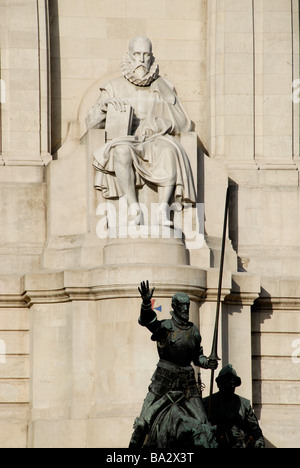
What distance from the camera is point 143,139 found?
29500mm

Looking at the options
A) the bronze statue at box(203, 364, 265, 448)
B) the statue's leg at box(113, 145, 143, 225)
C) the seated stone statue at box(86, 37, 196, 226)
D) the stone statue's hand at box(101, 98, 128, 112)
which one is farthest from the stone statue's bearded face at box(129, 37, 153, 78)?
the bronze statue at box(203, 364, 265, 448)

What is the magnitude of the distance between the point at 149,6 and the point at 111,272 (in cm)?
648

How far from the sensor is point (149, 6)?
32031 millimetres

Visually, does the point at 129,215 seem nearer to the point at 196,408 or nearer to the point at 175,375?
the point at 175,375

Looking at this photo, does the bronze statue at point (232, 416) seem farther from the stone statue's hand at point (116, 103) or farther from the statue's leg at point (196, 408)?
the stone statue's hand at point (116, 103)

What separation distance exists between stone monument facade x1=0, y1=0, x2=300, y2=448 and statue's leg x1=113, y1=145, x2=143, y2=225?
20 centimetres

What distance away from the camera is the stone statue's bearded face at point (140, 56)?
30031mm

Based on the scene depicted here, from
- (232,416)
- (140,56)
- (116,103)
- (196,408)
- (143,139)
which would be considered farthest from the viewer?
(140,56)

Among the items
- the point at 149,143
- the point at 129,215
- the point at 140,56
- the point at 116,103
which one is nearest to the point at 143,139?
the point at 149,143

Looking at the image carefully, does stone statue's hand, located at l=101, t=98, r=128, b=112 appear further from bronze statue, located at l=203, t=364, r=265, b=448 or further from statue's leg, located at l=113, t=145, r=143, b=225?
bronze statue, located at l=203, t=364, r=265, b=448

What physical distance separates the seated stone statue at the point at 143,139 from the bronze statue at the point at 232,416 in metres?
4.45

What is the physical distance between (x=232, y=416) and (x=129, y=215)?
5152 mm
